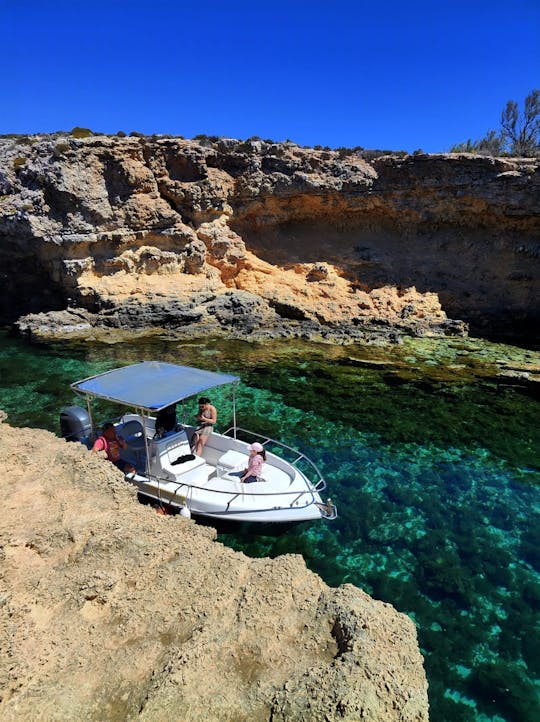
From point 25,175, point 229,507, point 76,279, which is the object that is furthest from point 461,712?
point 25,175

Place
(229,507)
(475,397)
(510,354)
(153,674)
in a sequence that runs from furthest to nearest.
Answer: (510,354), (475,397), (229,507), (153,674)

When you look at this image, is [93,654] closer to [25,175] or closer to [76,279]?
[76,279]

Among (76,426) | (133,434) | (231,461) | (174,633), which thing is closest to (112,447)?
(133,434)

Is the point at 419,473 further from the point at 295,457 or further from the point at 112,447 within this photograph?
the point at 112,447

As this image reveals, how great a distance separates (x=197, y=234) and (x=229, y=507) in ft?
76.6

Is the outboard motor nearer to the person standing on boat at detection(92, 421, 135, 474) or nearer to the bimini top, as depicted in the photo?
the bimini top

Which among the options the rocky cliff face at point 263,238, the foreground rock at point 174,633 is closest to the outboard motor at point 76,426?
the foreground rock at point 174,633

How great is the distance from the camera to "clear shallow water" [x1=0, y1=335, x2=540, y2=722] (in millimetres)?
7137

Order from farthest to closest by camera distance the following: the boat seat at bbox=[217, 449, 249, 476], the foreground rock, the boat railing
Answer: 1. the boat railing
2. the boat seat at bbox=[217, 449, 249, 476]
3. the foreground rock

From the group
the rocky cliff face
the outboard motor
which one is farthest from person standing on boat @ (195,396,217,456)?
the rocky cliff face

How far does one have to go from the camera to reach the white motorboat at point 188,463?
29.7 ft

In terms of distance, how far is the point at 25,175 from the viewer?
87.1ft

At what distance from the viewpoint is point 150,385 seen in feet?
35.7

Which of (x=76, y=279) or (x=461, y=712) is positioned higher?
(x=76, y=279)
